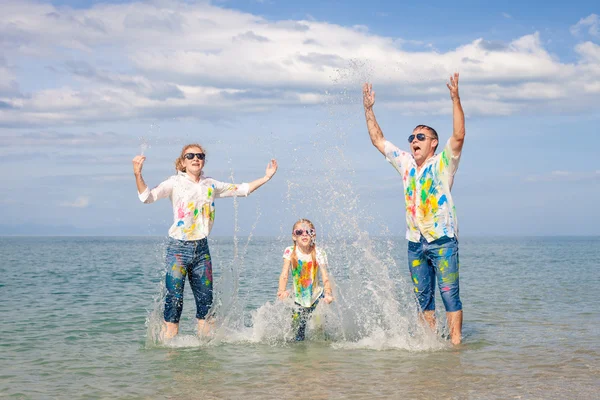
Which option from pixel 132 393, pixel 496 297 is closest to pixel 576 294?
pixel 496 297

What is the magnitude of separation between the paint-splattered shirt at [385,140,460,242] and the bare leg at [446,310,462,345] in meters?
0.92

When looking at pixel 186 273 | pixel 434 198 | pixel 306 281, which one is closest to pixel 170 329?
pixel 186 273

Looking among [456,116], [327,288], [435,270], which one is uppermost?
[456,116]

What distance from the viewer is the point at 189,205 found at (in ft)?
24.1

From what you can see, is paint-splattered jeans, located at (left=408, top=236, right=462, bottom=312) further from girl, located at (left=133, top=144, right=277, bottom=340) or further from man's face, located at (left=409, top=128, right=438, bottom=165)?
girl, located at (left=133, top=144, right=277, bottom=340)

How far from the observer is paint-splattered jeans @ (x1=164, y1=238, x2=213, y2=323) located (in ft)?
24.2

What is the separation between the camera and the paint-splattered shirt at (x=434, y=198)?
691 cm

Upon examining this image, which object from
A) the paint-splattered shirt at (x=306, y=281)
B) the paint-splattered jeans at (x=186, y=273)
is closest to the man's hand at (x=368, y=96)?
the paint-splattered shirt at (x=306, y=281)

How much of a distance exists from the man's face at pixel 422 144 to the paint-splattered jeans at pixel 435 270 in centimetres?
91

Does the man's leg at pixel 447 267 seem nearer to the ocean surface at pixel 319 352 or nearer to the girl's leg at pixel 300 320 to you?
the ocean surface at pixel 319 352

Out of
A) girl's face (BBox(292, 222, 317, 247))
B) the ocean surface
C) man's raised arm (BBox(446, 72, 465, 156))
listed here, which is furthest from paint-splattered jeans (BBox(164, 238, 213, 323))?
man's raised arm (BBox(446, 72, 465, 156))

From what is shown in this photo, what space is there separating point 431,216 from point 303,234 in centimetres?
189

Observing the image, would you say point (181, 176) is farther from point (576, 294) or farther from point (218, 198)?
point (576, 294)

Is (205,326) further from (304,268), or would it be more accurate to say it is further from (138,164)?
(138,164)
